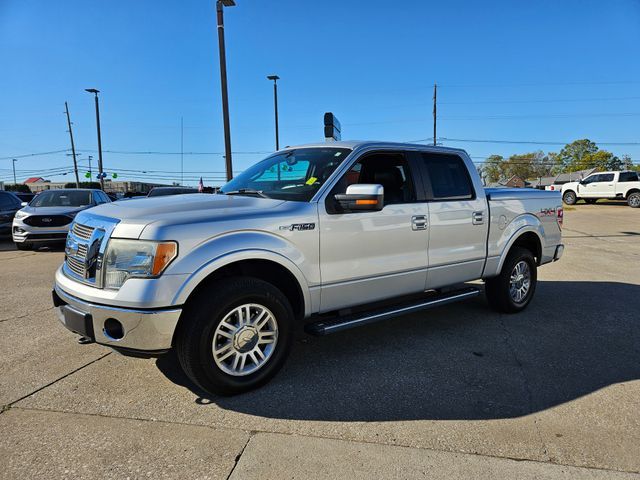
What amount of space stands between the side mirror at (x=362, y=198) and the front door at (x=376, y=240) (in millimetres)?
141

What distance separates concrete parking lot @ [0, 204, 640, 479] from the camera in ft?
8.04

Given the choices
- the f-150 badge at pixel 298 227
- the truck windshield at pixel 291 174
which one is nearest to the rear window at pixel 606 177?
the truck windshield at pixel 291 174

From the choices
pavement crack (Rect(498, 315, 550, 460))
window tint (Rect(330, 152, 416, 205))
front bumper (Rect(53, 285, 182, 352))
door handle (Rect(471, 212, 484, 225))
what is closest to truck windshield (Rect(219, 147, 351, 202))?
window tint (Rect(330, 152, 416, 205))

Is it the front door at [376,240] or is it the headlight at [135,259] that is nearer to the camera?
the headlight at [135,259]

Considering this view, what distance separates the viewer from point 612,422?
291cm

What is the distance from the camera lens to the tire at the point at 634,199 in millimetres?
25500

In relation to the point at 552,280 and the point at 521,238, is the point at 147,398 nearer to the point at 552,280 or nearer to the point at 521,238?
the point at 521,238

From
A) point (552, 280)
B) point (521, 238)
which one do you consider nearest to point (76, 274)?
point (521, 238)

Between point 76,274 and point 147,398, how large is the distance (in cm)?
105

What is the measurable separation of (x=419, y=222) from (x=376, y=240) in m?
0.59

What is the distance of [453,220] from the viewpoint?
4539 mm

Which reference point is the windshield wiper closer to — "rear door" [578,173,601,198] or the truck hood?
the truck hood

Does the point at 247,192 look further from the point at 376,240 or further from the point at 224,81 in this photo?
the point at 224,81

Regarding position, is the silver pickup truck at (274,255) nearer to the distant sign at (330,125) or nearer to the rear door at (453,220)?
the rear door at (453,220)
